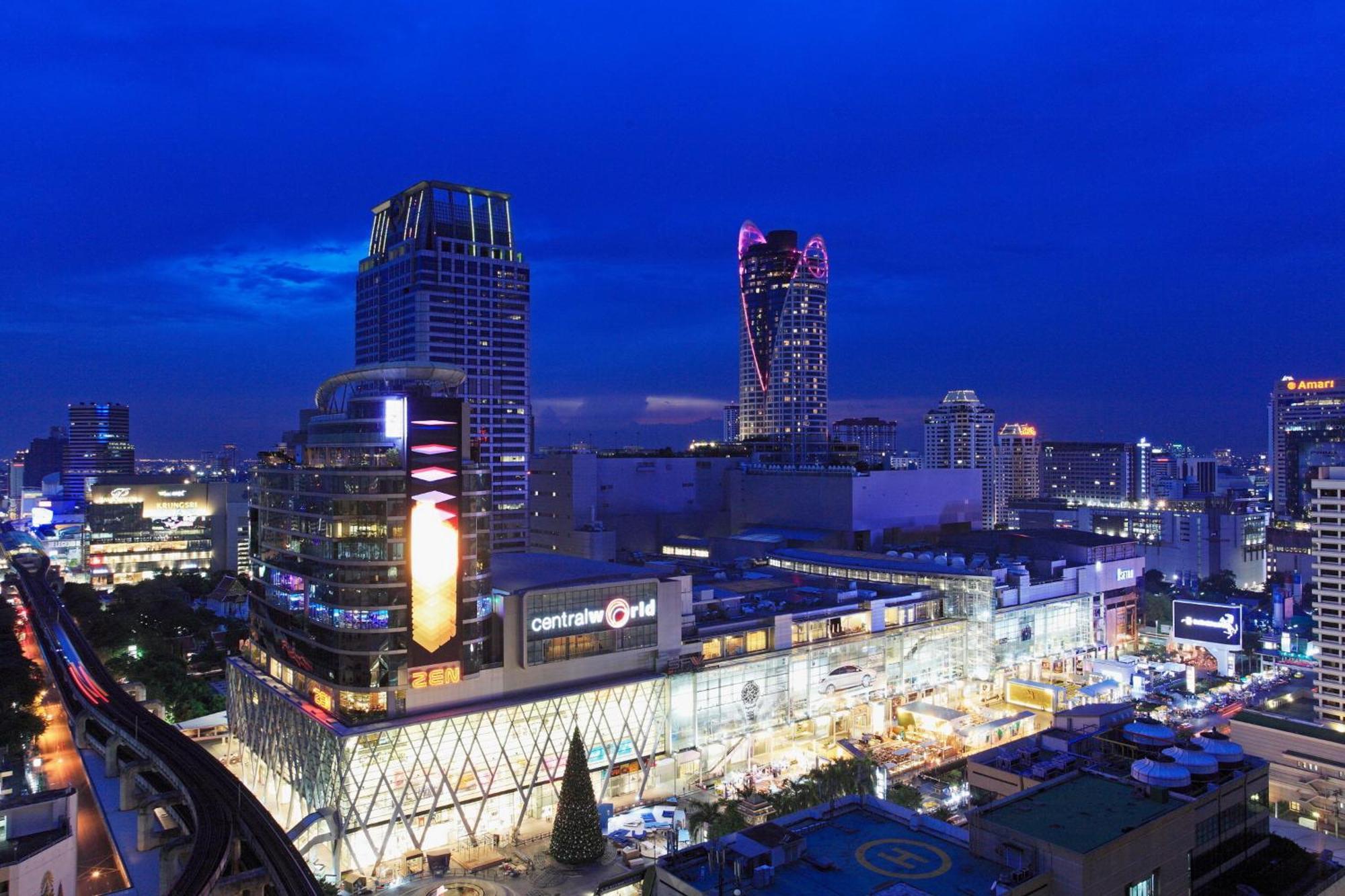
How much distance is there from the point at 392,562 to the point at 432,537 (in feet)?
7.04

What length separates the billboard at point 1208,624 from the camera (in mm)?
77562

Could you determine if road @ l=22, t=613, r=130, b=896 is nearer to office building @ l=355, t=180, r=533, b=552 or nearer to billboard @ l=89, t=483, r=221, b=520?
office building @ l=355, t=180, r=533, b=552

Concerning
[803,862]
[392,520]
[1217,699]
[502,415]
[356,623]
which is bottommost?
[1217,699]

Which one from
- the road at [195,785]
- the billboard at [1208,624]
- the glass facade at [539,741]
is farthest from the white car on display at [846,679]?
the billboard at [1208,624]

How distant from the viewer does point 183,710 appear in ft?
207

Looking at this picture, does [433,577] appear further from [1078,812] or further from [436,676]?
[1078,812]

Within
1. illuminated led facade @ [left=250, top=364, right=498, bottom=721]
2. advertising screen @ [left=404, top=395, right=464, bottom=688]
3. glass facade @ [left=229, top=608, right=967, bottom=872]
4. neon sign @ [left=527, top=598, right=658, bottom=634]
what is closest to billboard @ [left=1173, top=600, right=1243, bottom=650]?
glass facade @ [left=229, top=608, right=967, bottom=872]

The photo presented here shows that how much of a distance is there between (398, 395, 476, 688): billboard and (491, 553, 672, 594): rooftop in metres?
4.35

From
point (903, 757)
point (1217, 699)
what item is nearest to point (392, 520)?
point (903, 757)

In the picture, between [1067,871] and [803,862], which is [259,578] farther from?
[1067,871]

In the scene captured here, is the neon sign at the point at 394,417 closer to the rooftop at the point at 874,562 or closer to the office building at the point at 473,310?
the rooftop at the point at 874,562

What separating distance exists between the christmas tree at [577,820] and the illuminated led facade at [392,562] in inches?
305

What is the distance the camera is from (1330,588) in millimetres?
59281

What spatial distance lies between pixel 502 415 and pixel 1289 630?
316 ft
